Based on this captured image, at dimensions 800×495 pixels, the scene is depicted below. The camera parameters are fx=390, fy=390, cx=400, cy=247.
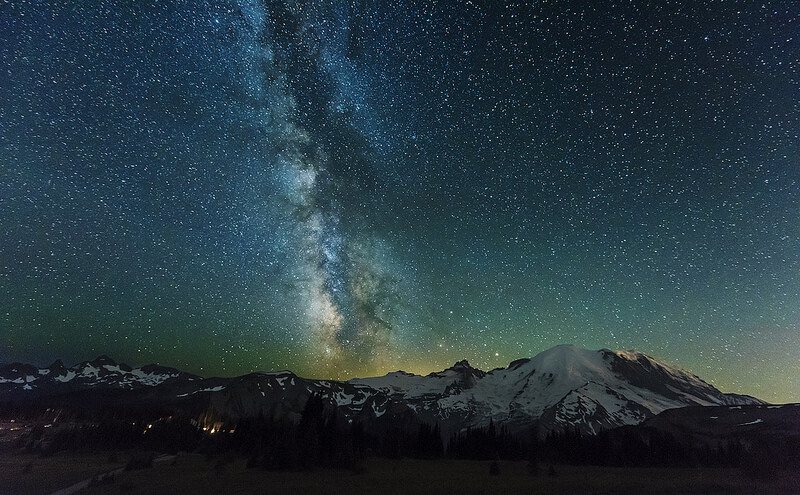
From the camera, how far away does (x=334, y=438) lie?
72.4 metres

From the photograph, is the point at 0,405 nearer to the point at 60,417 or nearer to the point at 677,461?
the point at 60,417

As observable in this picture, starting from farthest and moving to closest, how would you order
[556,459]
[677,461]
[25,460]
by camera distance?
[556,459] < [677,461] < [25,460]

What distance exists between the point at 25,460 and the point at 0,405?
571ft

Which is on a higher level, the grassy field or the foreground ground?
the foreground ground

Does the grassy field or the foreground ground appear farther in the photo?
the grassy field

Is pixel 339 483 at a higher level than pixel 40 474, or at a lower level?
higher

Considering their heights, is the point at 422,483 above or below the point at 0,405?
below

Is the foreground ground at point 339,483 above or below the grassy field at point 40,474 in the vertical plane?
above

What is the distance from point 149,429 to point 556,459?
12714cm

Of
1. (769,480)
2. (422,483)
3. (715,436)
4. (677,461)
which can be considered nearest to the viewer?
(422,483)

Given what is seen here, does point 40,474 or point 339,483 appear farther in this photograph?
point 40,474

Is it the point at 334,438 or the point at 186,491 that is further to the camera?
the point at 334,438

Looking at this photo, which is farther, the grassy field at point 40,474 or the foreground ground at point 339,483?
the grassy field at point 40,474

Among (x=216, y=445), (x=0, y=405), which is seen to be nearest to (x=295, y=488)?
(x=216, y=445)
